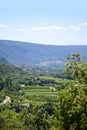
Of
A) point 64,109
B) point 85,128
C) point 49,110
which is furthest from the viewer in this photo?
point 49,110

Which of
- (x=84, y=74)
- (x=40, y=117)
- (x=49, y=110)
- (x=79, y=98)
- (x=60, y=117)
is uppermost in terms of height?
(x=84, y=74)

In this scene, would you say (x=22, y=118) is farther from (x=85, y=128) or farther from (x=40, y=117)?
(x=85, y=128)

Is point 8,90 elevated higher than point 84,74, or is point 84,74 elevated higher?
point 84,74

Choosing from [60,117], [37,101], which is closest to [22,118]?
[37,101]

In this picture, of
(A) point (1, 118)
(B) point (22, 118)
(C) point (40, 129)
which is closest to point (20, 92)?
(B) point (22, 118)

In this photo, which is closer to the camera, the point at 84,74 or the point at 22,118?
the point at 84,74

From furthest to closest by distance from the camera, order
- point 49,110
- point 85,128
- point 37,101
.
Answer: point 37,101
point 49,110
point 85,128

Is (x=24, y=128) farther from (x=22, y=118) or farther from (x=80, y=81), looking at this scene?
(x=80, y=81)

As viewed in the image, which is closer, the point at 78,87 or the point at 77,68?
the point at 77,68

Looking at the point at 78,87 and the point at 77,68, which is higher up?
the point at 77,68
